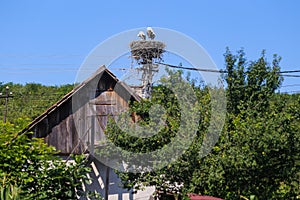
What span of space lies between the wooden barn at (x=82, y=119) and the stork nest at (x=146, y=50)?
1.74m

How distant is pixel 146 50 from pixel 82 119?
124 inches

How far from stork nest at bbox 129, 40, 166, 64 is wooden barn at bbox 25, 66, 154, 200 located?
174 cm

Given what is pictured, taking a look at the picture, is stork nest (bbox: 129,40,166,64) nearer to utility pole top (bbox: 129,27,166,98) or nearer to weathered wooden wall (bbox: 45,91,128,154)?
utility pole top (bbox: 129,27,166,98)

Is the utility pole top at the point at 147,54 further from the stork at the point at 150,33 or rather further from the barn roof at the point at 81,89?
the barn roof at the point at 81,89

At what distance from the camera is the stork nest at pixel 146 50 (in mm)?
9340

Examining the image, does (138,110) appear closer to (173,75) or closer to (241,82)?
(173,75)

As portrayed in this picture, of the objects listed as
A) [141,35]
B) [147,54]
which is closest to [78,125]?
[147,54]

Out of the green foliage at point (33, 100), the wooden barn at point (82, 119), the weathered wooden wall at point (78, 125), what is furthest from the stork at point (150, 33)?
the green foliage at point (33, 100)

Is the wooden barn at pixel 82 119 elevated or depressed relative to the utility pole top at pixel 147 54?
depressed

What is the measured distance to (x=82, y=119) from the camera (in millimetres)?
12258

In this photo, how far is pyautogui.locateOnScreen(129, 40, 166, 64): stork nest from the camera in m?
9.34

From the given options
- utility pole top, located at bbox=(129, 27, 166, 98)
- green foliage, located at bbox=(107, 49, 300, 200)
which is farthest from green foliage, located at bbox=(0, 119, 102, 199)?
utility pole top, located at bbox=(129, 27, 166, 98)

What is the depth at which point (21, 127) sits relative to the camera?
266 inches

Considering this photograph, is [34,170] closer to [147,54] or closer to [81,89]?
[147,54]
